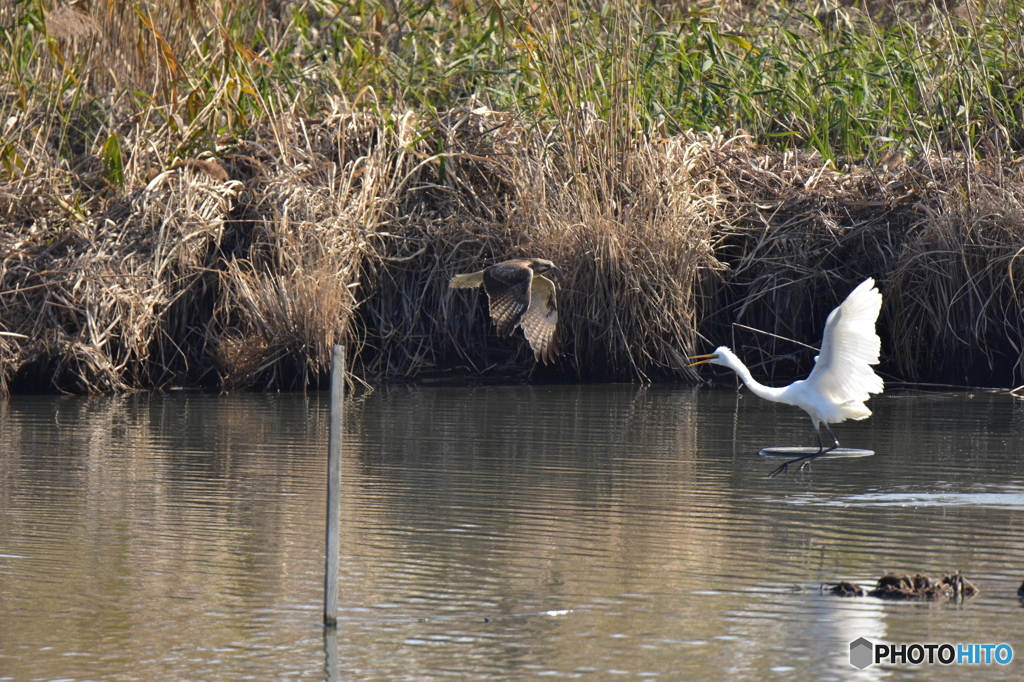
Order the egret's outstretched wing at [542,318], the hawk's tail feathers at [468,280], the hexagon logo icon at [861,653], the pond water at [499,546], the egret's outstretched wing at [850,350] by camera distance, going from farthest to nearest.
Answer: the hawk's tail feathers at [468,280] → the egret's outstretched wing at [542,318] → the egret's outstretched wing at [850,350] → the pond water at [499,546] → the hexagon logo icon at [861,653]

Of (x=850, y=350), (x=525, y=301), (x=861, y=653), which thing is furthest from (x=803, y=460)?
(x=861, y=653)

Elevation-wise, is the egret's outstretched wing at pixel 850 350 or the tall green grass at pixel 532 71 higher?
the tall green grass at pixel 532 71

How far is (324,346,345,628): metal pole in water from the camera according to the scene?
12.3ft

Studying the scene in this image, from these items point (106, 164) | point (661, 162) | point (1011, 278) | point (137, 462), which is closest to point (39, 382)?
point (106, 164)

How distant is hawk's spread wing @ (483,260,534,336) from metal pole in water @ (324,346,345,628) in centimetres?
446

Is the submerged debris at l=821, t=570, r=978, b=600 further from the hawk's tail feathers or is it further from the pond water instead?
the hawk's tail feathers

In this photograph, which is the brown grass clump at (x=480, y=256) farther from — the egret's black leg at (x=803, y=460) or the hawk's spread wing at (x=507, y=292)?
the egret's black leg at (x=803, y=460)

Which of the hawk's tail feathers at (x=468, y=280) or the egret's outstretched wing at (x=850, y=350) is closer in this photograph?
the egret's outstretched wing at (x=850, y=350)

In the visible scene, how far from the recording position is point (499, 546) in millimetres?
4984

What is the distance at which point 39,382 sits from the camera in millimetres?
10195

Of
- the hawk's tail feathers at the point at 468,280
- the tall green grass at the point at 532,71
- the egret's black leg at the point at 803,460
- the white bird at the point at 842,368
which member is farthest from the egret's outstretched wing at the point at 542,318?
the tall green grass at the point at 532,71

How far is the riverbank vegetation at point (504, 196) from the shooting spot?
10.2 m

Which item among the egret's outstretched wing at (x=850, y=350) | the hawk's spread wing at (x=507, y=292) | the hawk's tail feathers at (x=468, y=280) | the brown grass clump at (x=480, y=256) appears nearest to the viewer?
the egret's outstretched wing at (x=850, y=350)

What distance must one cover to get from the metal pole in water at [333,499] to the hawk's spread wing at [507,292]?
446 cm
